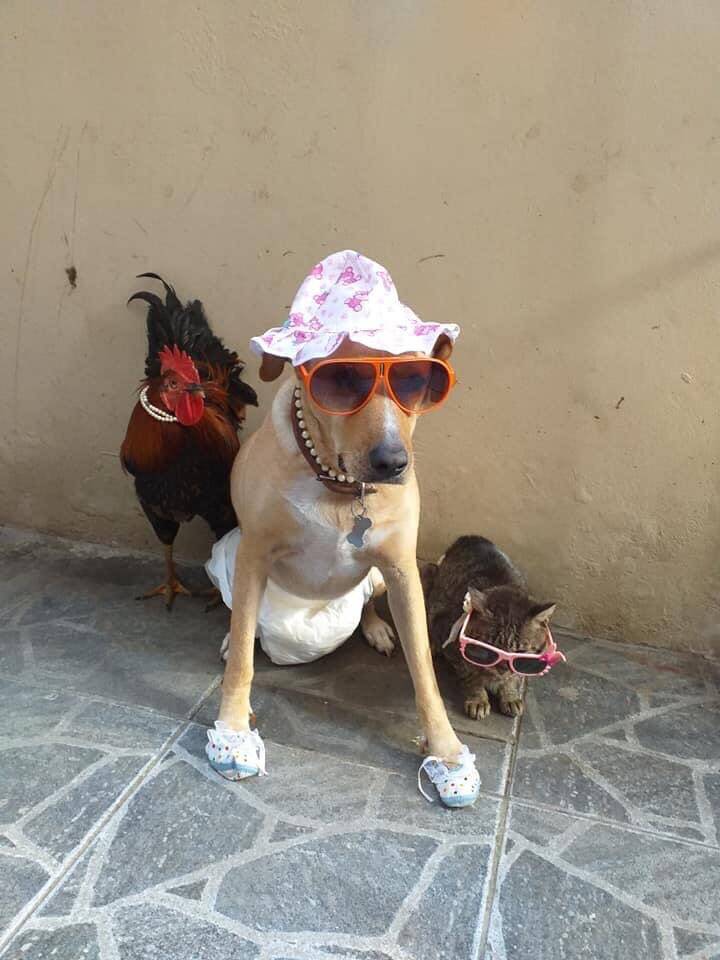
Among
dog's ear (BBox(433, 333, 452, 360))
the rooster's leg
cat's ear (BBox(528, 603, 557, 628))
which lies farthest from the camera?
the rooster's leg

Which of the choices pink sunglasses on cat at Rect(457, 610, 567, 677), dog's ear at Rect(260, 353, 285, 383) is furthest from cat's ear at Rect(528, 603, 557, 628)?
dog's ear at Rect(260, 353, 285, 383)

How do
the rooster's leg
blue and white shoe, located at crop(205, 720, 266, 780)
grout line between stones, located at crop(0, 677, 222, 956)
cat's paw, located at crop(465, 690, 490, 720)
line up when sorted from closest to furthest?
grout line between stones, located at crop(0, 677, 222, 956) < blue and white shoe, located at crop(205, 720, 266, 780) < cat's paw, located at crop(465, 690, 490, 720) < the rooster's leg

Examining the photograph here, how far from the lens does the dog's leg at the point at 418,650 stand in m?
2.24

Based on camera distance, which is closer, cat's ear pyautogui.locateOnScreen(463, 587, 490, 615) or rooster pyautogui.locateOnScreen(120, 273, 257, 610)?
cat's ear pyautogui.locateOnScreen(463, 587, 490, 615)

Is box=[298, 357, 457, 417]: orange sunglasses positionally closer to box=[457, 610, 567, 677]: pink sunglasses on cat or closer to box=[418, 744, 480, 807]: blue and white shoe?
box=[457, 610, 567, 677]: pink sunglasses on cat

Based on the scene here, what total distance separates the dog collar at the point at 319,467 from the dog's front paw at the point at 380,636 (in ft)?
3.39

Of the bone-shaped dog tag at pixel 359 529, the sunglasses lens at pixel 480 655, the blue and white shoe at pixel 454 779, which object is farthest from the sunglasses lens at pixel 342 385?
the blue and white shoe at pixel 454 779

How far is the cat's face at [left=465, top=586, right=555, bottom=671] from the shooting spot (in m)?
2.37

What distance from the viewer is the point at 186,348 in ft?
9.60

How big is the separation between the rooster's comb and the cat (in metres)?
1.29

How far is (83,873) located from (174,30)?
3.02 meters

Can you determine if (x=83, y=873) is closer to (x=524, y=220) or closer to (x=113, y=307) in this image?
(x=113, y=307)

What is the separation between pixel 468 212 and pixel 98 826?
2.47 metres

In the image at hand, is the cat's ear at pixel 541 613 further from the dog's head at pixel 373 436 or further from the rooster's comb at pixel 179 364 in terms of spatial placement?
the rooster's comb at pixel 179 364
